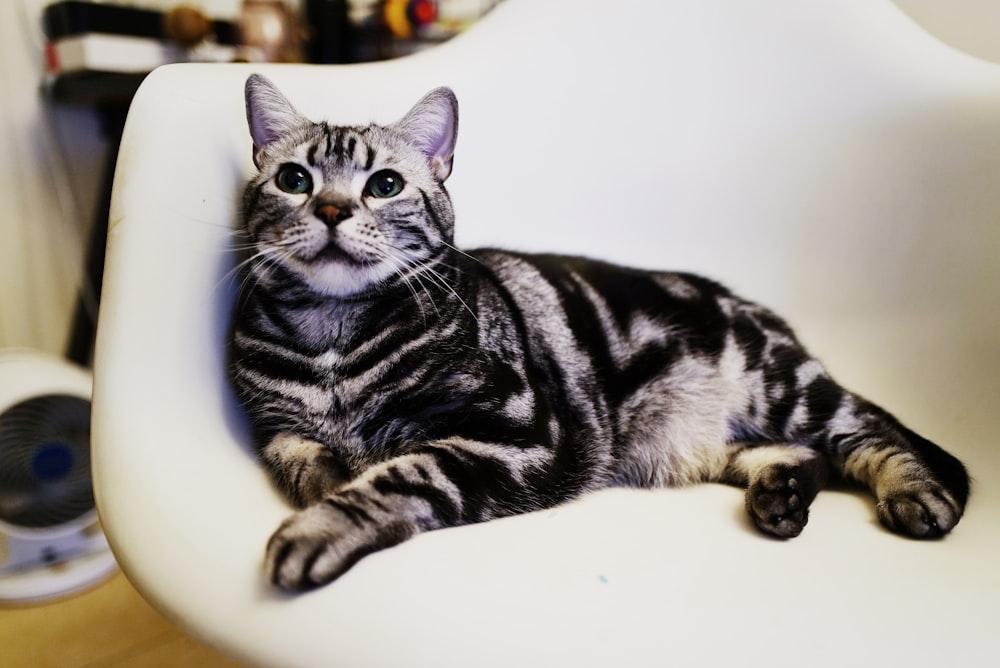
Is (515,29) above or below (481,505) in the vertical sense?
above

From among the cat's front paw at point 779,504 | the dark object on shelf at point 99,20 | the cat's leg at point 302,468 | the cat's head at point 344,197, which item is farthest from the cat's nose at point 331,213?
the dark object on shelf at point 99,20

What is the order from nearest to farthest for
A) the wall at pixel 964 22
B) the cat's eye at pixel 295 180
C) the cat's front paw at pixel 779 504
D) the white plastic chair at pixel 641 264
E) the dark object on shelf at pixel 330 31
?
the white plastic chair at pixel 641 264
the cat's front paw at pixel 779 504
the cat's eye at pixel 295 180
the wall at pixel 964 22
the dark object on shelf at pixel 330 31

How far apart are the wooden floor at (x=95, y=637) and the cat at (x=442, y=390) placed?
670 mm

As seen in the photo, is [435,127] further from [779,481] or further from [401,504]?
[779,481]

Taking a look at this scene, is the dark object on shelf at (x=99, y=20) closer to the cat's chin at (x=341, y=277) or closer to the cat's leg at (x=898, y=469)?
the cat's chin at (x=341, y=277)

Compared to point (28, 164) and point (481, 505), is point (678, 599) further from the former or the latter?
point (28, 164)

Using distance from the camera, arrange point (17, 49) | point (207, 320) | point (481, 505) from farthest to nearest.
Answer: point (17, 49) → point (207, 320) → point (481, 505)

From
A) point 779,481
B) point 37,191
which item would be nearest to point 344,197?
point 779,481

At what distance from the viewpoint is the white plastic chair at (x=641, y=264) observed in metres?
0.57

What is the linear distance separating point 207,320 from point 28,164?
1226mm

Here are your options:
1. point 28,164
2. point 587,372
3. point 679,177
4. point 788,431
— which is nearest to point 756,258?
point 679,177

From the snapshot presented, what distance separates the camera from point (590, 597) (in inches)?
23.0

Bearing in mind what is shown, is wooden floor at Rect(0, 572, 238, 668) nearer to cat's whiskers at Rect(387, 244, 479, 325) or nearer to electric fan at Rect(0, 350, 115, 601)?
electric fan at Rect(0, 350, 115, 601)

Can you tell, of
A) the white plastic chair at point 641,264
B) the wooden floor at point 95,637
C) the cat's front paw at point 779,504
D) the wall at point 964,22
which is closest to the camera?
the white plastic chair at point 641,264
